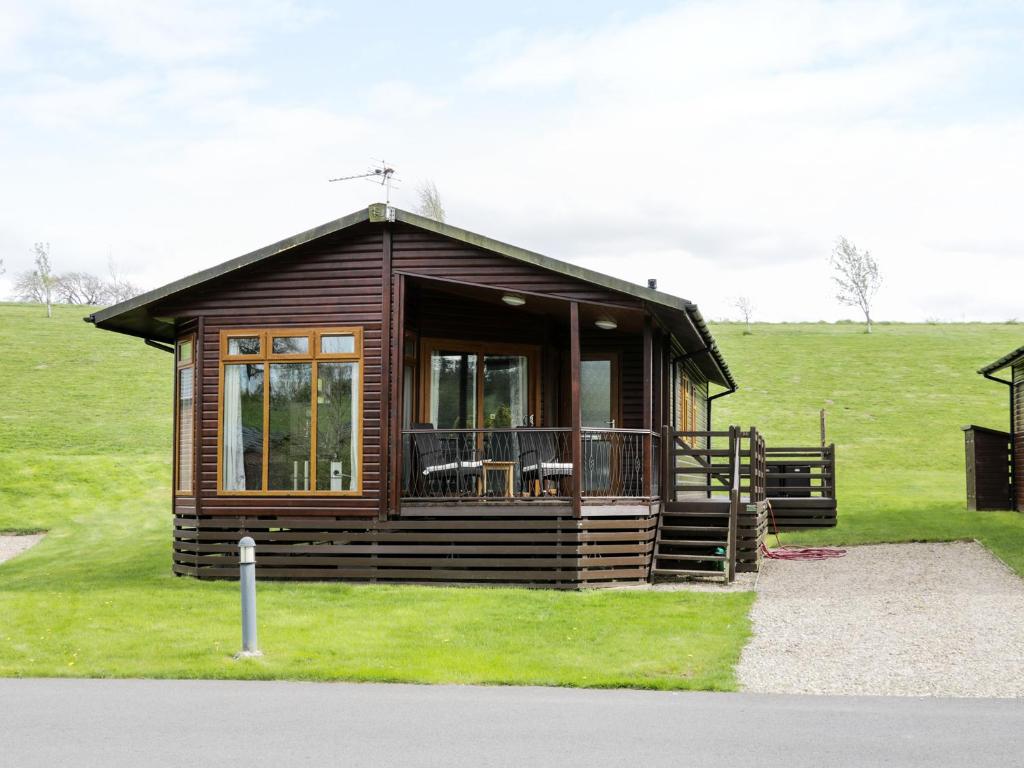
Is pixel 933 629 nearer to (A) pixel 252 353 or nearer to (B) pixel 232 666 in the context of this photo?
(B) pixel 232 666

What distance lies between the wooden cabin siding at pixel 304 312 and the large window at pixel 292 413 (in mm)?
117

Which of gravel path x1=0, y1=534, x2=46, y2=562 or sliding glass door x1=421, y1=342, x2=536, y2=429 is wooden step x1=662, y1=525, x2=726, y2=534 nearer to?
sliding glass door x1=421, y1=342, x2=536, y2=429

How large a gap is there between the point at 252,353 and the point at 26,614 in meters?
4.28

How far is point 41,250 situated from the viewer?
63.6 meters

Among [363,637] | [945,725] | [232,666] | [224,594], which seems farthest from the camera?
[224,594]

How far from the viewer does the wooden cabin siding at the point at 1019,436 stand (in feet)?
80.9

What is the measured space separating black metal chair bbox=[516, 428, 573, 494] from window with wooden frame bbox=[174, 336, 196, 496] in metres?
4.37

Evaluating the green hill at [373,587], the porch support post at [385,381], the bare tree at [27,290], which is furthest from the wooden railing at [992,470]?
the bare tree at [27,290]

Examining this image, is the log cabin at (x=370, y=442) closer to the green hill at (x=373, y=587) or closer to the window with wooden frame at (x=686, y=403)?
the green hill at (x=373, y=587)

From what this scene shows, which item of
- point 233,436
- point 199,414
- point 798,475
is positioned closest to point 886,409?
point 798,475

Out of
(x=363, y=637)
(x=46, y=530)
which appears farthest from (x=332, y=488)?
(x=46, y=530)

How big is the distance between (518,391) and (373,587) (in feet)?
14.8

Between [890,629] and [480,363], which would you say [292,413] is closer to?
[480,363]

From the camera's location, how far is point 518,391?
18125mm
